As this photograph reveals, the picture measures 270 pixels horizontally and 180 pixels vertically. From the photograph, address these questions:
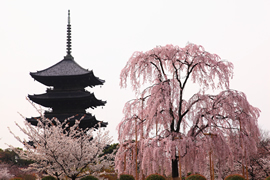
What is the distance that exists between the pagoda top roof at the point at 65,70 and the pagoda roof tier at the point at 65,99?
1633 millimetres

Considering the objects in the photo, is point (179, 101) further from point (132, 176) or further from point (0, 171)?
point (0, 171)

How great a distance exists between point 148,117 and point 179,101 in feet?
6.13

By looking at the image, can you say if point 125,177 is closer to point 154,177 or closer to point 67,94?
point 154,177

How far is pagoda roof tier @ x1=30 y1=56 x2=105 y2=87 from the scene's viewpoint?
92.4 feet

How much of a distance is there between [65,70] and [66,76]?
4.08ft

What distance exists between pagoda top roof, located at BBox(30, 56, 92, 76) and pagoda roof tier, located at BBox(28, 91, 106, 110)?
1633 millimetres

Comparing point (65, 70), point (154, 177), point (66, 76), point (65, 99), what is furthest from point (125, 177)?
point (65, 70)

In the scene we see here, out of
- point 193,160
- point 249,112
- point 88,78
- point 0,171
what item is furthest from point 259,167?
point 0,171

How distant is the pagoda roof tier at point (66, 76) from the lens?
28172mm

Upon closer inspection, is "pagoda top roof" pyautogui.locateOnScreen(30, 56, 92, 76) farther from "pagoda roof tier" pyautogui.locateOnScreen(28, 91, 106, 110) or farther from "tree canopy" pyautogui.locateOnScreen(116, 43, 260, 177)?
"tree canopy" pyautogui.locateOnScreen(116, 43, 260, 177)

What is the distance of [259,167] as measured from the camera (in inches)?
778

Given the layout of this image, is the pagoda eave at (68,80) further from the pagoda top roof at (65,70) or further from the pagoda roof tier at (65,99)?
the pagoda roof tier at (65,99)

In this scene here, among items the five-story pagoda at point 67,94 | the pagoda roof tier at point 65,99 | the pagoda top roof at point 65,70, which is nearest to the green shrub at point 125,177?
the five-story pagoda at point 67,94

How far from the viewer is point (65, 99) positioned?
27719 mm
